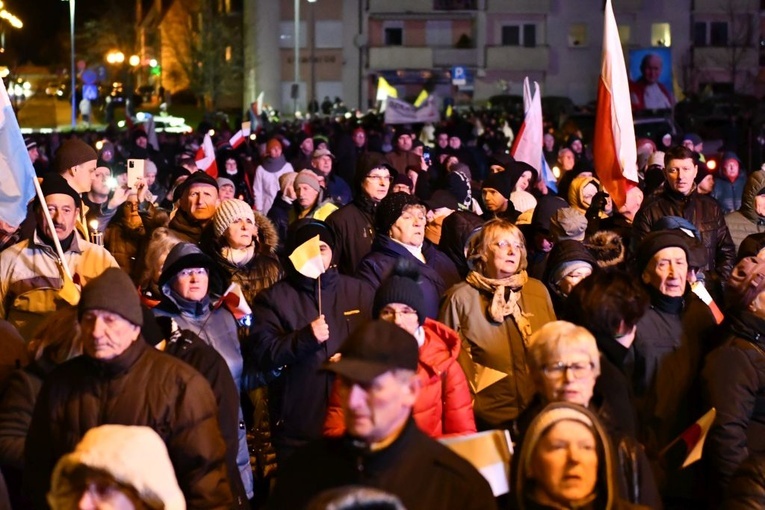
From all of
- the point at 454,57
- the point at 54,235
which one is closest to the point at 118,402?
the point at 54,235

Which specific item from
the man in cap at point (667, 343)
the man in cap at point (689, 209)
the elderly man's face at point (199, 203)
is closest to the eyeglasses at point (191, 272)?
the man in cap at point (667, 343)

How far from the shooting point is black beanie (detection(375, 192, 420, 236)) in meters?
8.85

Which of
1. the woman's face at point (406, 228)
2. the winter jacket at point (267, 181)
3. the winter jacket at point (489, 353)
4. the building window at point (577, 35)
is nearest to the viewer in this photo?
the winter jacket at point (489, 353)

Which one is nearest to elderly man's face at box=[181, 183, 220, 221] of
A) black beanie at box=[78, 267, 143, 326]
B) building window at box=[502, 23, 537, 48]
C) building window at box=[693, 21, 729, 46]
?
black beanie at box=[78, 267, 143, 326]

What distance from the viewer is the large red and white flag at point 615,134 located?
35.2 feet

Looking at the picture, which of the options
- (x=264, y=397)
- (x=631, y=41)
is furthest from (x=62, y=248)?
(x=631, y=41)

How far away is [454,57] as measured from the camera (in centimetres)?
7156

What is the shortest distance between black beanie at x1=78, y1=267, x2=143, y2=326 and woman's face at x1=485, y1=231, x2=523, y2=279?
2693 mm

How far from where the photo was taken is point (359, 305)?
25.3 ft

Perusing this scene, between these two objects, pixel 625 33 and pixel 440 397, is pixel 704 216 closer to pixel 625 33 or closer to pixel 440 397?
pixel 440 397

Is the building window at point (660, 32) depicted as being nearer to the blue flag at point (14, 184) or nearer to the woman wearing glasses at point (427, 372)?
the blue flag at point (14, 184)

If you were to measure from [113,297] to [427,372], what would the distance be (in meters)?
1.66

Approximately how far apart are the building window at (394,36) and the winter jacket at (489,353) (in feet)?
214

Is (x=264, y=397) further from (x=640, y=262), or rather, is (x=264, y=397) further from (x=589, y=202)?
(x=589, y=202)
